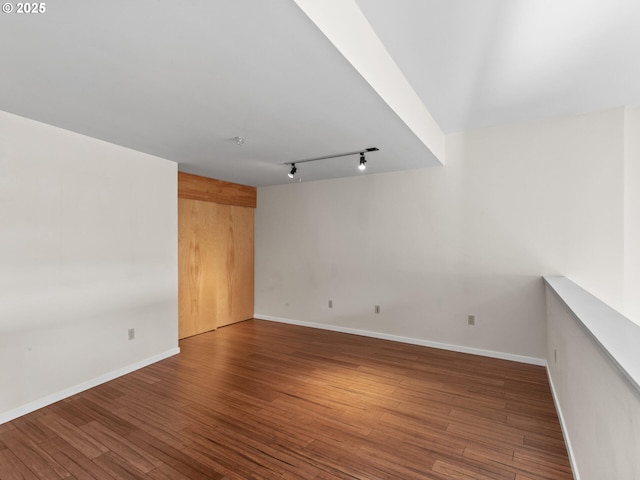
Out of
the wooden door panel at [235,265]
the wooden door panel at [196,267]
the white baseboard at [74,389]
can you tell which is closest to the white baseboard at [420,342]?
the wooden door panel at [235,265]

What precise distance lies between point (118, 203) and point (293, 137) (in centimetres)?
193

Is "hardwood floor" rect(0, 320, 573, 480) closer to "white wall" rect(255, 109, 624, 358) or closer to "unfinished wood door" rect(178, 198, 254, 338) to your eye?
"white wall" rect(255, 109, 624, 358)

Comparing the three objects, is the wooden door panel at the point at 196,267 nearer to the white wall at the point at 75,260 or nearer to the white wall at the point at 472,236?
the white wall at the point at 75,260

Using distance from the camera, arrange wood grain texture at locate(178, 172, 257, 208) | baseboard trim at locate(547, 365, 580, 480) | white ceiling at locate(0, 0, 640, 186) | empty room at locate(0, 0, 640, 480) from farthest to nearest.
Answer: wood grain texture at locate(178, 172, 257, 208) → baseboard trim at locate(547, 365, 580, 480) → empty room at locate(0, 0, 640, 480) → white ceiling at locate(0, 0, 640, 186)

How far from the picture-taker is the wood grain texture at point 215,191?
14.4ft

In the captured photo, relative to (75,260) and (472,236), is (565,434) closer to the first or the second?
(472,236)

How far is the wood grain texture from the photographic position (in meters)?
4.39

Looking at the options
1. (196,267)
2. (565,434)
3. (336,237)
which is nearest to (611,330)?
(565,434)

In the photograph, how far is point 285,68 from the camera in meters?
1.74

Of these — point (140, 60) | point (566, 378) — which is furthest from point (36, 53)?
point (566, 378)

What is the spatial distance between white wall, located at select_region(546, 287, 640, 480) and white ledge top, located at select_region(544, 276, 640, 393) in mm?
15

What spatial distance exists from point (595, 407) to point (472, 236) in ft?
8.50

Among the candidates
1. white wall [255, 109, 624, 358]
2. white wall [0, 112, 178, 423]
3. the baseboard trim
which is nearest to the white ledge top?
the baseboard trim

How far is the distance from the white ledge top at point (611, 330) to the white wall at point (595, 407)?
15 mm
